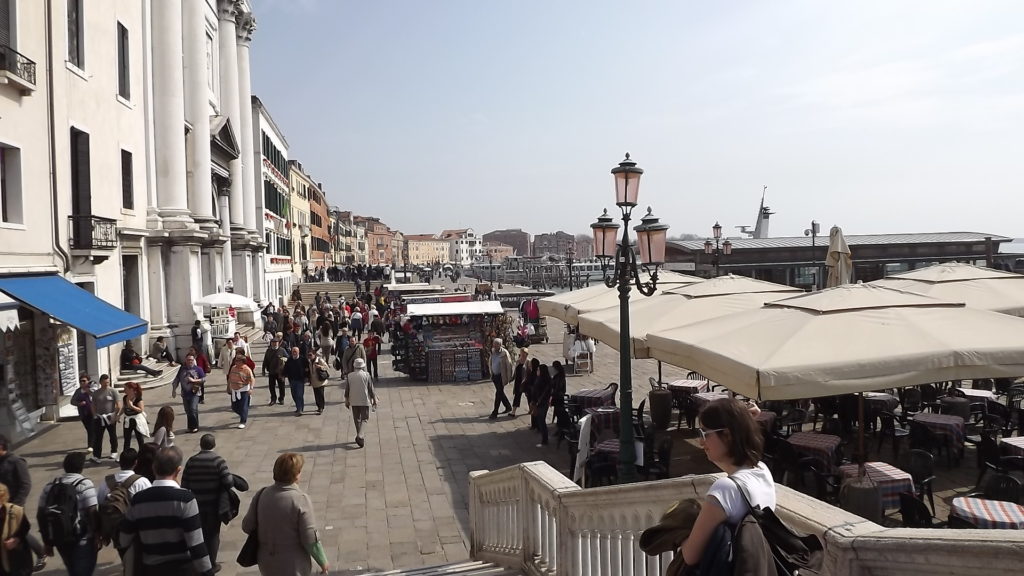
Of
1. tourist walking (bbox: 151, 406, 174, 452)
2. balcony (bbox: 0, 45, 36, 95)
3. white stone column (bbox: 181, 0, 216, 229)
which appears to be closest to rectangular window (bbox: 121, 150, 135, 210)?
balcony (bbox: 0, 45, 36, 95)

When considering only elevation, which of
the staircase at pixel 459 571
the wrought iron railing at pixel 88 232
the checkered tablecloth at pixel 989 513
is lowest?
the staircase at pixel 459 571

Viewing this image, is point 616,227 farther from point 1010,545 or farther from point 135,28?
point 135,28

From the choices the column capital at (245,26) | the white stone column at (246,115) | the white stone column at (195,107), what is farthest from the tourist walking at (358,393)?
the column capital at (245,26)

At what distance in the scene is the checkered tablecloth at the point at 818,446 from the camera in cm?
850

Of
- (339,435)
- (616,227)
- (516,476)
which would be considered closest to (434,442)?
(339,435)

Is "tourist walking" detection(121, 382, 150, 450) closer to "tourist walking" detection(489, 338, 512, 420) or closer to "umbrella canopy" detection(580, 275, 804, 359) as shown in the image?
"tourist walking" detection(489, 338, 512, 420)

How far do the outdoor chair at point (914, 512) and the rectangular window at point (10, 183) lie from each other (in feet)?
45.3

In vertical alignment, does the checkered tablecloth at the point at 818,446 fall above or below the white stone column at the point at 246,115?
below

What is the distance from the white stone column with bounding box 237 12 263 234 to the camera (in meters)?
35.7

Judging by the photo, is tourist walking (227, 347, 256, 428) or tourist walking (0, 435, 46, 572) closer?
tourist walking (0, 435, 46, 572)

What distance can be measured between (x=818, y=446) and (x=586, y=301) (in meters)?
7.11

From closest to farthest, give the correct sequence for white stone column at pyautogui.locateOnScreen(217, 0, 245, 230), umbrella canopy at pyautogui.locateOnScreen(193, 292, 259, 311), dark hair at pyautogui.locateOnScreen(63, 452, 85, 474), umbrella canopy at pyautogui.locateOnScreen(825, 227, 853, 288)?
dark hair at pyautogui.locateOnScreen(63, 452, 85, 474)
umbrella canopy at pyautogui.locateOnScreen(825, 227, 853, 288)
umbrella canopy at pyautogui.locateOnScreen(193, 292, 259, 311)
white stone column at pyautogui.locateOnScreen(217, 0, 245, 230)

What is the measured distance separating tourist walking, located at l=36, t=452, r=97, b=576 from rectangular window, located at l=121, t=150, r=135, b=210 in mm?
14082

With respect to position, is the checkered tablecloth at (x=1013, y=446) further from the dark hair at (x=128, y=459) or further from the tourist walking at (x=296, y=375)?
the tourist walking at (x=296, y=375)
